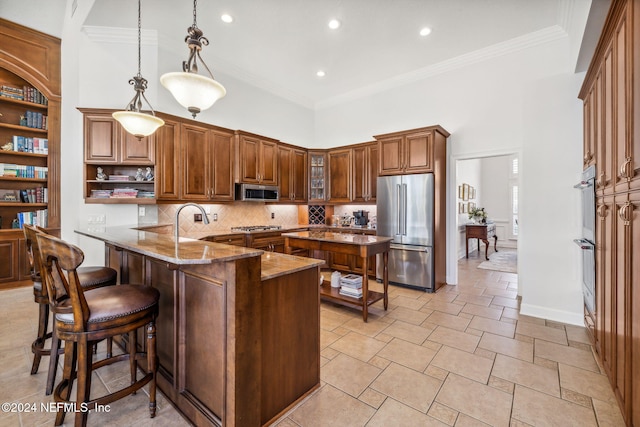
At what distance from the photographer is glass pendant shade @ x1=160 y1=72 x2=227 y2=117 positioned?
197 centimetres

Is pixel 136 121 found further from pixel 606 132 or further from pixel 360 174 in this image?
pixel 606 132

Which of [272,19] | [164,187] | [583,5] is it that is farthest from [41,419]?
[583,5]

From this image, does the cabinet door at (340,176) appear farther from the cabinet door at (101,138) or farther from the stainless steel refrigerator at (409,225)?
the cabinet door at (101,138)

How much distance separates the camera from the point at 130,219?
3828 mm

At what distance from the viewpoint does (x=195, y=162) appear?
4070mm

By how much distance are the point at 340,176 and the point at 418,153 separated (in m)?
1.70

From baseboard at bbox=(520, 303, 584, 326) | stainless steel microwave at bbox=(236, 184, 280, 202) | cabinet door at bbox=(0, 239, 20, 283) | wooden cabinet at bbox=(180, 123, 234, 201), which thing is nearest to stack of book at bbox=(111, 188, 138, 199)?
wooden cabinet at bbox=(180, 123, 234, 201)

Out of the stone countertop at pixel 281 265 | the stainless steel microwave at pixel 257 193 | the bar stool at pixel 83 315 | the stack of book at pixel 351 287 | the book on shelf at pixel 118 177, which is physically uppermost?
the book on shelf at pixel 118 177

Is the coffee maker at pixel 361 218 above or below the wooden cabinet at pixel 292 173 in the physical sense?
below

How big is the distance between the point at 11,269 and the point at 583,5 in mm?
7538

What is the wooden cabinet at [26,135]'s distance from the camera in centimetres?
387

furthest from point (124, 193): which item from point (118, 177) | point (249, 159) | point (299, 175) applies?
point (299, 175)

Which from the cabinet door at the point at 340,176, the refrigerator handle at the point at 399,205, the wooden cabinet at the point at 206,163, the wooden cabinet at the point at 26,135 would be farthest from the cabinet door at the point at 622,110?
the wooden cabinet at the point at 26,135

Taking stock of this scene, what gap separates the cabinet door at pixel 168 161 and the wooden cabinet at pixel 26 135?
1.92 meters
